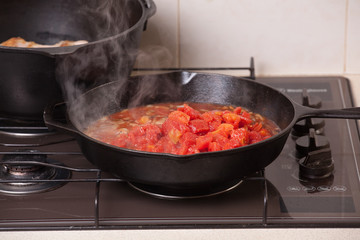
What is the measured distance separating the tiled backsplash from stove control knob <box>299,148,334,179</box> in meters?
0.60

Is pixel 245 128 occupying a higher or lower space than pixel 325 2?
lower

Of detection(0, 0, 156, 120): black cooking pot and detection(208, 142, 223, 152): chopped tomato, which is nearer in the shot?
detection(208, 142, 223, 152): chopped tomato

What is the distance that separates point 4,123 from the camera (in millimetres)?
1473

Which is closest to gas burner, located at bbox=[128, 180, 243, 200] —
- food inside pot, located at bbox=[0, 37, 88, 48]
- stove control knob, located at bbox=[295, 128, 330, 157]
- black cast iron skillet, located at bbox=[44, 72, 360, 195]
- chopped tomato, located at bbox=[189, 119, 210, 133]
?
black cast iron skillet, located at bbox=[44, 72, 360, 195]

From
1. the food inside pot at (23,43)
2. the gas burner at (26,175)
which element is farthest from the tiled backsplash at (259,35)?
the gas burner at (26,175)

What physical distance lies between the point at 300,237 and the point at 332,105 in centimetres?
63

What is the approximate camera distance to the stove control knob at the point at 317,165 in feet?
3.89

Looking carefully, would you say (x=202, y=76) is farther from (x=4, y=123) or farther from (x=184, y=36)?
(x=4, y=123)

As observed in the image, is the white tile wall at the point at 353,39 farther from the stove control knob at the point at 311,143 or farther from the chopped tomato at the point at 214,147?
the chopped tomato at the point at 214,147

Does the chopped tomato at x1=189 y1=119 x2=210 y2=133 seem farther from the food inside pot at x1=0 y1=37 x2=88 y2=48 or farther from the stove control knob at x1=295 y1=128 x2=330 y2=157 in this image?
the food inside pot at x1=0 y1=37 x2=88 y2=48

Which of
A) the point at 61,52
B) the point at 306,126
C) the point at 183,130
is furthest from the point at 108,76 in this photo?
the point at 306,126

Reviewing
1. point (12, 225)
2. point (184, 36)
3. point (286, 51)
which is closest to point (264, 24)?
point (286, 51)

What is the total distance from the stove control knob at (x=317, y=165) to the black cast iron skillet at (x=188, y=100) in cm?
10

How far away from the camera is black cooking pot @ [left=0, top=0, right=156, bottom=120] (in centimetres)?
122
